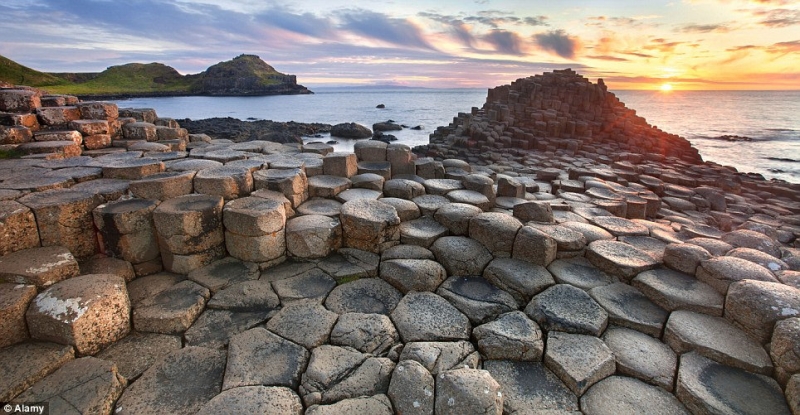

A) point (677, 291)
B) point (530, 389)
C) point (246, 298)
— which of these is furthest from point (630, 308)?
point (246, 298)

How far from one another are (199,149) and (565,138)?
13664 mm

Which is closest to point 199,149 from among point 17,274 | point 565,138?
point 17,274

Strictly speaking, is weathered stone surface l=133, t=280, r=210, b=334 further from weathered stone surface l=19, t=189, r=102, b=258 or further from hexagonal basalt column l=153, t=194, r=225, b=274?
weathered stone surface l=19, t=189, r=102, b=258

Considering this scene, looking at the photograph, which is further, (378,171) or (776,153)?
(776,153)

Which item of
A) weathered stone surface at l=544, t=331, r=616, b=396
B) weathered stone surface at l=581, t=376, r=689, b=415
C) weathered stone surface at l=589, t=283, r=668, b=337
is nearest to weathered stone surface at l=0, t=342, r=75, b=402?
weathered stone surface at l=544, t=331, r=616, b=396

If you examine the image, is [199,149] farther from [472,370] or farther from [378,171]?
[472,370]

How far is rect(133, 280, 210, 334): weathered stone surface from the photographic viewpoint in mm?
3473

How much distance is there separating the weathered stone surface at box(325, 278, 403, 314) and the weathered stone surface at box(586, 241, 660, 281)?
2391 millimetres

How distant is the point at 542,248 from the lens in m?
Answer: 4.37

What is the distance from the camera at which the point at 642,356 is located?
10.7 ft

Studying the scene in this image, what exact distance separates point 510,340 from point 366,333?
4.21ft

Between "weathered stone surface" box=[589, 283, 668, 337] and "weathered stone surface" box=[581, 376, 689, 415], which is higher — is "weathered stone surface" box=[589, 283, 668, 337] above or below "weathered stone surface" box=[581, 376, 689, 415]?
above

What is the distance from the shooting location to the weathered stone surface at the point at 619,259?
4227 millimetres

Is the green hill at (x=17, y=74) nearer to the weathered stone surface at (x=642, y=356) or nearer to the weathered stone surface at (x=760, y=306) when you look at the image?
the weathered stone surface at (x=642, y=356)
